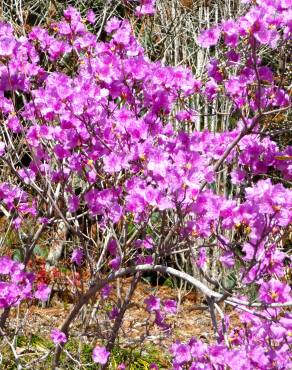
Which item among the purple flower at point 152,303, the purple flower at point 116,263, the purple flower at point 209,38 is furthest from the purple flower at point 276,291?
the purple flower at point 209,38

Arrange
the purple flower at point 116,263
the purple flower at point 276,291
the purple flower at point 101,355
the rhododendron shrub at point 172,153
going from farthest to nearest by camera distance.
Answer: the purple flower at point 101,355, the purple flower at point 116,263, the purple flower at point 276,291, the rhododendron shrub at point 172,153

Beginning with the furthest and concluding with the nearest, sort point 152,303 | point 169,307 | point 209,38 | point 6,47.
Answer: point 169,307
point 152,303
point 209,38
point 6,47

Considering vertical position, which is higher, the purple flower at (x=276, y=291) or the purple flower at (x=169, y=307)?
the purple flower at (x=276, y=291)

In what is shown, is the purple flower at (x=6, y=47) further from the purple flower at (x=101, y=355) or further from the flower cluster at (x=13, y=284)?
the purple flower at (x=101, y=355)

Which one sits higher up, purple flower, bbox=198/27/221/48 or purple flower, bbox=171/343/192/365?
purple flower, bbox=198/27/221/48

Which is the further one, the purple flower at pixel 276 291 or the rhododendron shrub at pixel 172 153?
the purple flower at pixel 276 291

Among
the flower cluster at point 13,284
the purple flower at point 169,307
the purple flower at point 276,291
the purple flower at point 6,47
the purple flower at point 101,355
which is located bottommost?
the purple flower at point 101,355

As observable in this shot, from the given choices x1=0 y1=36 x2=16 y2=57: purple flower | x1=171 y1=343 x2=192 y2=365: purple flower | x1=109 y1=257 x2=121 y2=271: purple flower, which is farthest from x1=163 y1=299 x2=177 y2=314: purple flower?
x1=0 y1=36 x2=16 y2=57: purple flower

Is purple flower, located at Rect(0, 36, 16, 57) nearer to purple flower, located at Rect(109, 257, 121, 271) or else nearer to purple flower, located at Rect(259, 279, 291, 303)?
purple flower, located at Rect(109, 257, 121, 271)

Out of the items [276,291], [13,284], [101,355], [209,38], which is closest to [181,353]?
[276,291]

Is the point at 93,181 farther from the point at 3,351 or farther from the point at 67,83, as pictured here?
the point at 3,351

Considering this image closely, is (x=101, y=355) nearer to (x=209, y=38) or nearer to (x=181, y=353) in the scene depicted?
(x=181, y=353)

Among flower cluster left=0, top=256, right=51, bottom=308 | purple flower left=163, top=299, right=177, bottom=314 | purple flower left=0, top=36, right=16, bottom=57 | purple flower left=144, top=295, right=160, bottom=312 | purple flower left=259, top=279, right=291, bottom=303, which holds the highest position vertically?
purple flower left=0, top=36, right=16, bottom=57

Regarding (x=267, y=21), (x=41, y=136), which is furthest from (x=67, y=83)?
(x=267, y=21)
